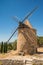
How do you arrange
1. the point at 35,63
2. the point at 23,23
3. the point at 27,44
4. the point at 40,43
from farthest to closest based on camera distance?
the point at 40,43
the point at 23,23
the point at 27,44
the point at 35,63

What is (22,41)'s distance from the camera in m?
16.5

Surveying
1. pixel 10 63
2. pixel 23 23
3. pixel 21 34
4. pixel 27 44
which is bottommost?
pixel 10 63

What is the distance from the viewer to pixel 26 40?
647 inches

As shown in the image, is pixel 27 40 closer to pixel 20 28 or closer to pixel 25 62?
pixel 20 28

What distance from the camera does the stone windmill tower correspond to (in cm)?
1645

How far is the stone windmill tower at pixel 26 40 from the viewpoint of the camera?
16.5 metres

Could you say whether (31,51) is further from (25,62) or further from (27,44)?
(25,62)

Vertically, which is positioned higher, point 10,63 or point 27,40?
point 27,40

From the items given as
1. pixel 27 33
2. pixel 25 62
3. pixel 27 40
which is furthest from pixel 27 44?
pixel 25 62

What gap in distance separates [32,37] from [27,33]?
93cm

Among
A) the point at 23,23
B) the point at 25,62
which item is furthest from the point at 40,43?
the point at 25,62

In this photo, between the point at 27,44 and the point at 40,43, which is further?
the point at 40,43

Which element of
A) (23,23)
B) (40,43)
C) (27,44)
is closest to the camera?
(27,44)

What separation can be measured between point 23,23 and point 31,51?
4312 millimetres
